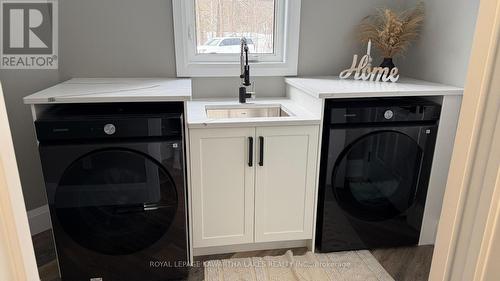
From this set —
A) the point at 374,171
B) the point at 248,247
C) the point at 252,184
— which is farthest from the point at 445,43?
the point at 248,247

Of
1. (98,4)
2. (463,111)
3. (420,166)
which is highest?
(98,4)

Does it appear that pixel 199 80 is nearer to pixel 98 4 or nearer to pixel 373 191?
pixel 98 4

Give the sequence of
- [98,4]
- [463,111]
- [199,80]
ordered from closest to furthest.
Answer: [463,111] → [98,4] → [199,80]

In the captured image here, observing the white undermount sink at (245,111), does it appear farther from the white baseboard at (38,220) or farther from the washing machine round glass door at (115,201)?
the white baseboard at (38,220)

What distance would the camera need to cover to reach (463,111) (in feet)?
2.03

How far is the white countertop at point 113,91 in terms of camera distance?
1.59 meters

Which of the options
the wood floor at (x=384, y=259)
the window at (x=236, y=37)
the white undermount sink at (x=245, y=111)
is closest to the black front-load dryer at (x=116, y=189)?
the wood floor at (x=384, y=259)

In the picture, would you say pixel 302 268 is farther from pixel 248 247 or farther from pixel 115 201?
pixel 115 201

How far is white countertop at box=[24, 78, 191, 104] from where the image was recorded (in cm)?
159

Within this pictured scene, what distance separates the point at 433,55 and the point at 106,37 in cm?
222

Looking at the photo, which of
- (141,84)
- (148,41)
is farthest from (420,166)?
(148,41)

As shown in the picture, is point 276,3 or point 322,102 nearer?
point 322,102

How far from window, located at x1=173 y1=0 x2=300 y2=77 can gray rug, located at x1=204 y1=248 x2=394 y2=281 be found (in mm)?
1285

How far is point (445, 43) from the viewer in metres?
2.14
